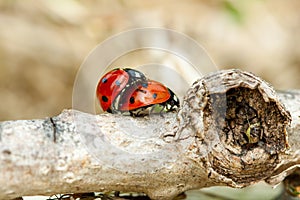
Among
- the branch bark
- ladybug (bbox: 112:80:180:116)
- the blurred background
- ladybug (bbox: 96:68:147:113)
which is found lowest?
the branch bark

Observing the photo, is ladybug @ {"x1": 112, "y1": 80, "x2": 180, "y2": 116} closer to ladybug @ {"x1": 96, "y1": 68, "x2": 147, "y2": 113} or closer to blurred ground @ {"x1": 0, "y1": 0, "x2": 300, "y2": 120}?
ladybug @ {"x1": 96, "y1": 68, "x2": 147, "y2": 113}

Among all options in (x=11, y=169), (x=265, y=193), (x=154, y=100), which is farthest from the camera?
(x=265, y=193)

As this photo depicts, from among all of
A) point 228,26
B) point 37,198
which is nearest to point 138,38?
point 228,26

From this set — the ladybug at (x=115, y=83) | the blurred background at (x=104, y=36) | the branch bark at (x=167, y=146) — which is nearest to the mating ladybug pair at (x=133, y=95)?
the ladybug at (x=115, y=83)

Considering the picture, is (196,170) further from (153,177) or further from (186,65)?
(186,65)

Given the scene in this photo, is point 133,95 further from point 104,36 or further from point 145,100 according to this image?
point 104,36

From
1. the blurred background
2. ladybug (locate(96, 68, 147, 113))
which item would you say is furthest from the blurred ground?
ladybug (locate(96, 68, 147, 113))

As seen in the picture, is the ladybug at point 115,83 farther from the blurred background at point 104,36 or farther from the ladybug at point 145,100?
the blurred background at point 104,36
